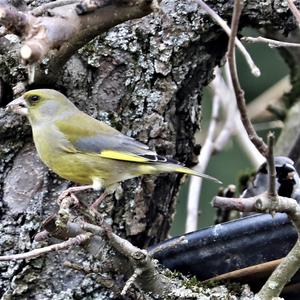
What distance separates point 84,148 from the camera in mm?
2582

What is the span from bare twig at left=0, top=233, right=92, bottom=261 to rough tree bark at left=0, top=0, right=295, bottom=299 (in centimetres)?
47

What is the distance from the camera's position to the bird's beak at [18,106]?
7.91ft

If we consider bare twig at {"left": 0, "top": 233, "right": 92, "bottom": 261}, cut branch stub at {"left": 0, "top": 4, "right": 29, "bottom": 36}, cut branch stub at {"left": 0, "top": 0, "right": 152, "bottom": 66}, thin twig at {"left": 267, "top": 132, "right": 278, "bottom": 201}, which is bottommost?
bare twig at {"left": 0, "top": 233, "right": 92, "bottom": 261}

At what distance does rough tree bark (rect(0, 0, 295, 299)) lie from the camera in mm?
2420

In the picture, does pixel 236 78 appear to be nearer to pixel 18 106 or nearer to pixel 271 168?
pixel 271 168

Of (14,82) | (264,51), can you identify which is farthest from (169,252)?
(264,51)

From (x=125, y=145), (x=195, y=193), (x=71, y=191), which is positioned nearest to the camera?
(x=71, y=191)

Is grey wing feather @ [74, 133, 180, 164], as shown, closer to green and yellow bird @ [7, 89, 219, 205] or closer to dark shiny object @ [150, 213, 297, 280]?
green and yellow bird @ [7, 89, 219, 205]

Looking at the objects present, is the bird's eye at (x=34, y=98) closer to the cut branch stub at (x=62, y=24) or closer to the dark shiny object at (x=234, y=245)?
the cut branch stub at (x=62, y=24)

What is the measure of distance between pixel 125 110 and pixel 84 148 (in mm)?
175

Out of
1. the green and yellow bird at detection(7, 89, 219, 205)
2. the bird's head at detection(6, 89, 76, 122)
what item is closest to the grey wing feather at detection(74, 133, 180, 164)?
the green and yellow bird at detection(7, 89, 219, 205)

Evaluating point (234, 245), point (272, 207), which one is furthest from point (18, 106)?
point (272, 207)

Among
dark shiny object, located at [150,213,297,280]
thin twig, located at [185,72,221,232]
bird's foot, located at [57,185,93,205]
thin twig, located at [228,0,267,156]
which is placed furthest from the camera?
thin twig, located at [185,72,221,232]

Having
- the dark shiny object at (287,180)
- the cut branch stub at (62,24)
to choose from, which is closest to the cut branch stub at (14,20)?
the cut branch stub at (62,24)
